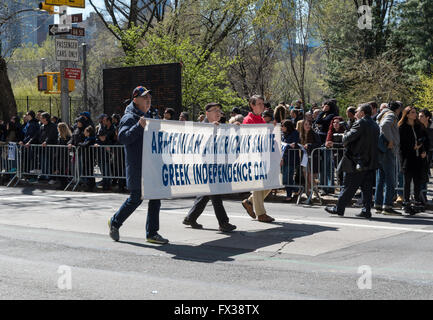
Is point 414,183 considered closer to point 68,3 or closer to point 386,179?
point 386,179

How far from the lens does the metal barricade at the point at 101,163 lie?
16.1 m

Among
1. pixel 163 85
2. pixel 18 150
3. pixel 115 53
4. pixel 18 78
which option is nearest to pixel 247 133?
pixel 163 85

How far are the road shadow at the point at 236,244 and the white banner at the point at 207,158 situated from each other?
0.73 meters

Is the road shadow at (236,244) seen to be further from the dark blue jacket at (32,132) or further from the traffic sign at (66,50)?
the traffic sign at (66,50)

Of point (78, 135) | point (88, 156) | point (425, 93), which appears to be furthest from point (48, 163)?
point (425, 93)

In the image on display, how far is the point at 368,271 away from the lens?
22.7 ft

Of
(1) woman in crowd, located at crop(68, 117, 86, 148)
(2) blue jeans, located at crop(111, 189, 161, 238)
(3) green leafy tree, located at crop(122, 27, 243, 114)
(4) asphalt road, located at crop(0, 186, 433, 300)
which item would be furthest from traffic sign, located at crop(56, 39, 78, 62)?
(2) blue jeans, located at crop(111, 189, 161, 238)

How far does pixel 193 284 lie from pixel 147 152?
2612 millimetres

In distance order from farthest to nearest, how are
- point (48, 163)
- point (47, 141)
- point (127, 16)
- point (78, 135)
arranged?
point (127, 16) → point (47, 141) → point (48, 163) → point (78, 135)

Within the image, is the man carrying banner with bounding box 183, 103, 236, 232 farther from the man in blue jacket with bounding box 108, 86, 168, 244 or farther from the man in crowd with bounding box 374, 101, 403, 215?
the man in crowd with bounding box 374, 101, 403, 215

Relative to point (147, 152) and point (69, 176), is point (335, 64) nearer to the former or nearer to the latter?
point (69, 176)

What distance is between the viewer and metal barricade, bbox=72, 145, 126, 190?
16125 millimetres

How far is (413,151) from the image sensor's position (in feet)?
38.4

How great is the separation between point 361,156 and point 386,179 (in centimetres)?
89
